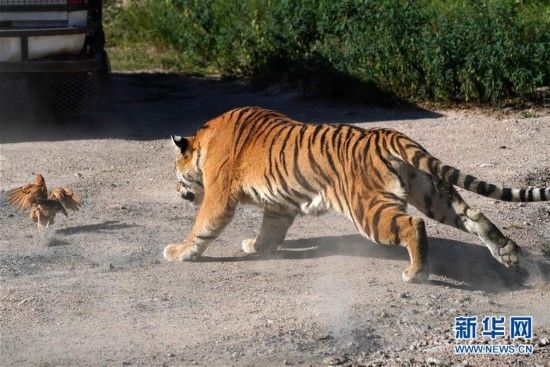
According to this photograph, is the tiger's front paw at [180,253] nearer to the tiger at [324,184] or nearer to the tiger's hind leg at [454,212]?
the tiger at [324,184]

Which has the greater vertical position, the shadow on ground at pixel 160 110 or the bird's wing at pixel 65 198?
the bird's wing at pixel 65 198

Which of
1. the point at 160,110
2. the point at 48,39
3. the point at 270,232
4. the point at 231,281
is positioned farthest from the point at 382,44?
the point at 231,281

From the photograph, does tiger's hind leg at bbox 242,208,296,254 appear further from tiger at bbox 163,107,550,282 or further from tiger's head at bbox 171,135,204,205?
tiger's head at bbox 171,135,204,205

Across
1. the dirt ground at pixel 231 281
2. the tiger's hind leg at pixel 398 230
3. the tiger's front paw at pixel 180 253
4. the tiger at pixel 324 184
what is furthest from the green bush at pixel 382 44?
the tiger's hind leg at pixel 398 230

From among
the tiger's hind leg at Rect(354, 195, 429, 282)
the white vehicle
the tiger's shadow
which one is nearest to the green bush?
the white vehicle

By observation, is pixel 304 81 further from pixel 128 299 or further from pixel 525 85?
pixel 128 299

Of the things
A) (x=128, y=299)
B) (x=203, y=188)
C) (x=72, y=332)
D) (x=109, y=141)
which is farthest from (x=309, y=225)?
(x=109, y=141)

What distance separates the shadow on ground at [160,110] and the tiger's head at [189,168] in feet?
11.0

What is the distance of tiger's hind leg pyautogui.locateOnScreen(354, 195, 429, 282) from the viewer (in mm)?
6680

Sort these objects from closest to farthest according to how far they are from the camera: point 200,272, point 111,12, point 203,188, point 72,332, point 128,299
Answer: point 72,332, point 128,299, point 200,272, point 203,188, point 111,12

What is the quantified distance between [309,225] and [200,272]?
53.1 inches

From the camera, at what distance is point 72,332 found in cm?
616

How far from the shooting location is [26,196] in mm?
8203

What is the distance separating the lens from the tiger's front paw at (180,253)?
7.39m
